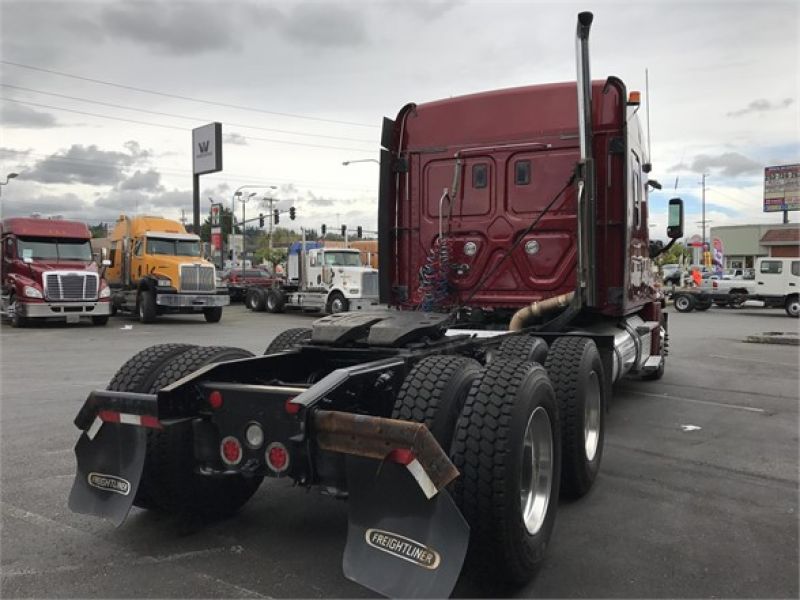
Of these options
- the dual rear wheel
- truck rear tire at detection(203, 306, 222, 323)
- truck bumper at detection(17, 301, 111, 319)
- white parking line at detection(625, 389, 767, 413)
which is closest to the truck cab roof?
truck bumper at detection(17, 301, 111, 319)

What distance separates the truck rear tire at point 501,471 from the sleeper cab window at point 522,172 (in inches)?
125

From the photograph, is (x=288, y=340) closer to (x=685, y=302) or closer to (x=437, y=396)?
(x=437, y=396)

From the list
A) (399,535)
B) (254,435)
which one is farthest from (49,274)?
(399,535)

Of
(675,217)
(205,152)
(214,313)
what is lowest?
(214,313)

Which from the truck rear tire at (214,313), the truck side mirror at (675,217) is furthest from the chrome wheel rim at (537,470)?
the truck rear tire at (214,313)

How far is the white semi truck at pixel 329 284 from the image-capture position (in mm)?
21641

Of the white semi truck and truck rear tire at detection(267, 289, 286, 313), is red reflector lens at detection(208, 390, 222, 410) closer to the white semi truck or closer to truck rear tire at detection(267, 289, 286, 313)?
the white semi truck

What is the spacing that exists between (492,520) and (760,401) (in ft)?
A: 21.8

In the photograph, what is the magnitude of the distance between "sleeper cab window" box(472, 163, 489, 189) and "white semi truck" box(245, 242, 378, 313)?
14236 mm

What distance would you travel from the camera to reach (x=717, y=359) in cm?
1209

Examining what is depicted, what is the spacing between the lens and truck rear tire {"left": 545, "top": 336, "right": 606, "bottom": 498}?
4.26 meters

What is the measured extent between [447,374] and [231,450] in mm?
1122

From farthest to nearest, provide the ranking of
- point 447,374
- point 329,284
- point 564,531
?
point 329,284 < point 564,531 < point 447,374

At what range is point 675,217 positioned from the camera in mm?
7691
